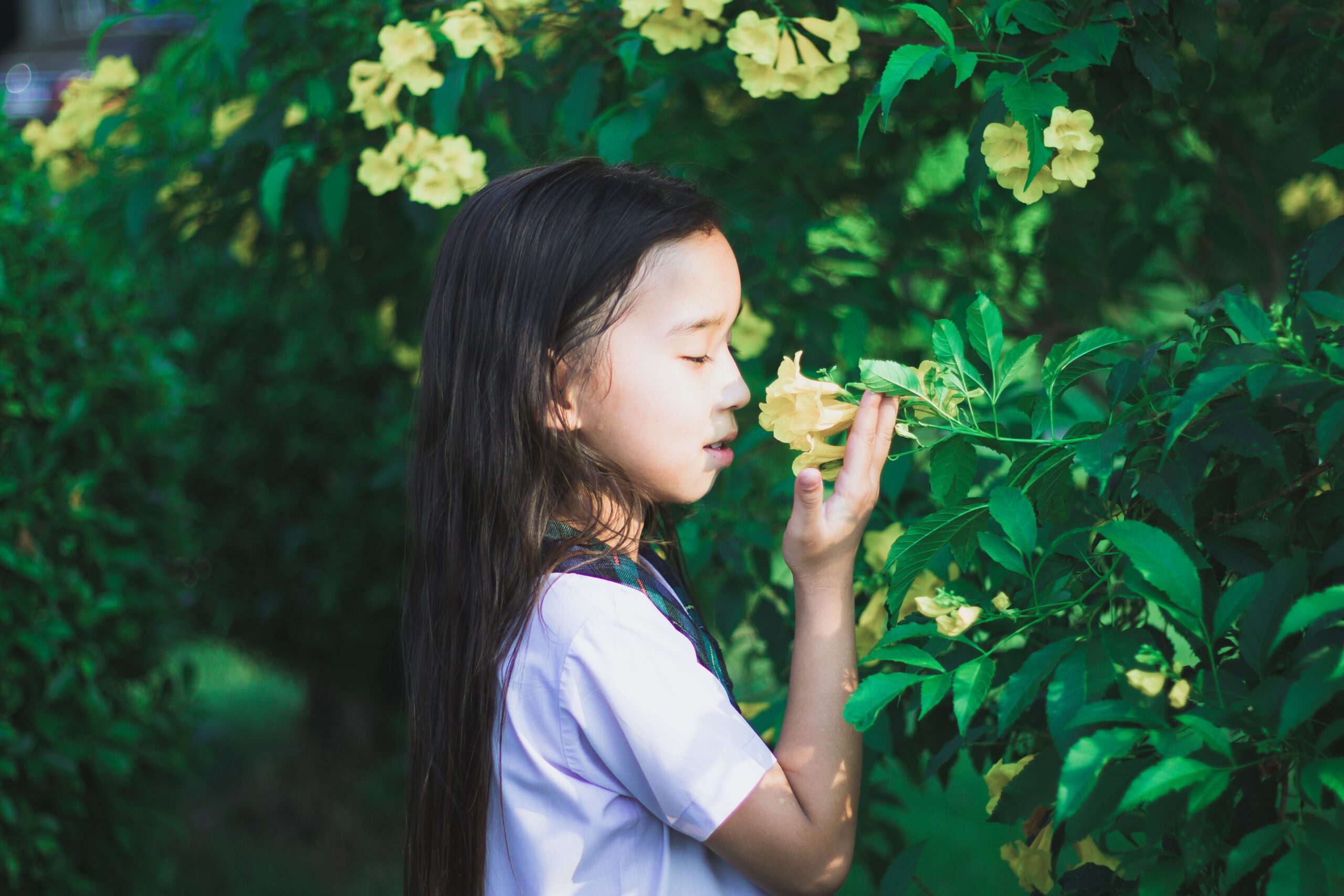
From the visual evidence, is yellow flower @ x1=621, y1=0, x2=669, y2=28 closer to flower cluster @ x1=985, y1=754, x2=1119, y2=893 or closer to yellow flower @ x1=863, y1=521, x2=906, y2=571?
yellow flower @ x1=863, y1=521, x2=906, y2=571

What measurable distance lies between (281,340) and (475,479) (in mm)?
3008

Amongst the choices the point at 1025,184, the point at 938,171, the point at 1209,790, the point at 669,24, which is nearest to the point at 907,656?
the point at 1209,790

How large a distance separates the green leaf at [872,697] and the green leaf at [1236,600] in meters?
0.25

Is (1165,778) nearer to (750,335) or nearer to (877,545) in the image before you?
(877,545)

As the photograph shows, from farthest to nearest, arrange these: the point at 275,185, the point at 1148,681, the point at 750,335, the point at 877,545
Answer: the point at 750,335 → the point at 275,185 → the point at 877,545 → the point at 1148,681

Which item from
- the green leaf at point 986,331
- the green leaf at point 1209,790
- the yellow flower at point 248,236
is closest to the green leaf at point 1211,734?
the green leaf at point 1209,790

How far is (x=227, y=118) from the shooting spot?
2238mm

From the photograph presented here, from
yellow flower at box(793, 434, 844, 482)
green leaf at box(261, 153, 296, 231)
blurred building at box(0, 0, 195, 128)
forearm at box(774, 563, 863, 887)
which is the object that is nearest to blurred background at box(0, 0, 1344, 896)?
green leaf at box(261, 153, 296, 231)

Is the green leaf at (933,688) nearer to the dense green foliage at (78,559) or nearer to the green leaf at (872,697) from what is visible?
the green leaf at (872,697)

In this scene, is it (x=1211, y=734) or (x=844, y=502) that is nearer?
(x=1211, y=734)

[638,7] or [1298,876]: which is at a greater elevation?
[638,7]

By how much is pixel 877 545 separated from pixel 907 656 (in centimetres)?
68

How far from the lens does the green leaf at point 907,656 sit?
93 cm

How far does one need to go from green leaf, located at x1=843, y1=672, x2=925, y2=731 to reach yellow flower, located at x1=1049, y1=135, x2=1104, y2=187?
62 cm
